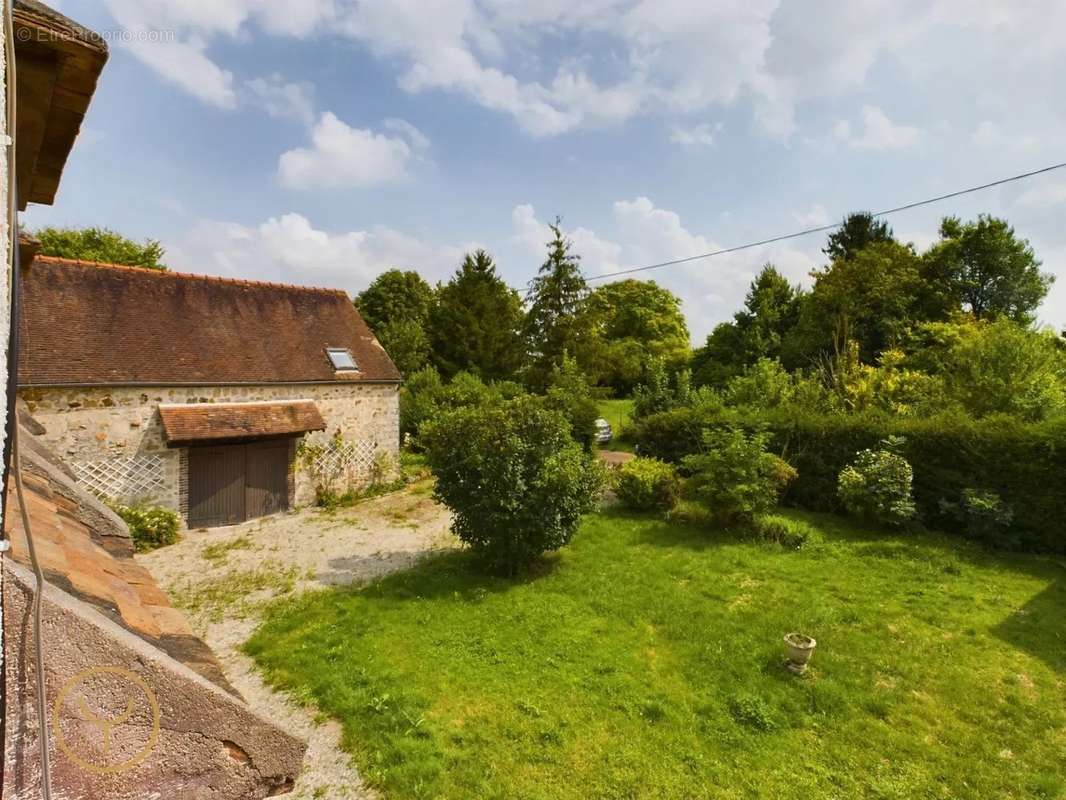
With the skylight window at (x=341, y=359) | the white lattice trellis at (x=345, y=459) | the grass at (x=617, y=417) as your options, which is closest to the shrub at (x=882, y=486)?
the grass at (x=617, y=417)

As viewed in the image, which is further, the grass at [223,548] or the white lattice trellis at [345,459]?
the white lattice trellis at [345,459]

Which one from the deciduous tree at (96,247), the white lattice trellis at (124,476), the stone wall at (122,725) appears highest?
the deciduous tree at (96,247)

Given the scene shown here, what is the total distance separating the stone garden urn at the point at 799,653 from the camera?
596 centimetres

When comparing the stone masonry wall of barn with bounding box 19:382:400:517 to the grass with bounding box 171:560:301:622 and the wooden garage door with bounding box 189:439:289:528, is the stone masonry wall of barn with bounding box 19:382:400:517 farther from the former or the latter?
the grass with bounding box 171:560:301:622

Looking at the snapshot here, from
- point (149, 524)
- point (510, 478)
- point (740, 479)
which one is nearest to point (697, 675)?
point (510, 478)

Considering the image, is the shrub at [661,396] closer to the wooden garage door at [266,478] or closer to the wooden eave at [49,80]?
the wooden garage door at [266,478]

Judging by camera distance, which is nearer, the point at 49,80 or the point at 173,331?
the point at 49,80


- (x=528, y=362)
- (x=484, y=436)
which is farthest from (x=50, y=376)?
(x=528, y=362)

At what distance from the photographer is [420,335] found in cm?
2855

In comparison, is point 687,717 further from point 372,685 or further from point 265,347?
point 265,347

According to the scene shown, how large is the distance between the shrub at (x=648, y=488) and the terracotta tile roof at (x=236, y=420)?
8609mm

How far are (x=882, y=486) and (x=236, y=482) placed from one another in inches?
610

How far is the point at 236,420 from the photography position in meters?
12.9

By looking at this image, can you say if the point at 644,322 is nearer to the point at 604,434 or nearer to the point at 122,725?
the point at 604,434
